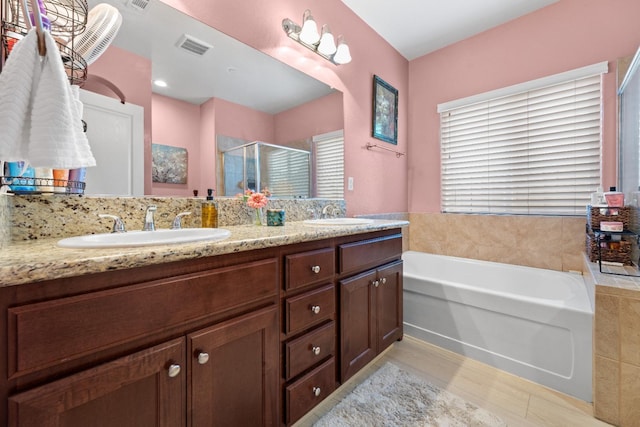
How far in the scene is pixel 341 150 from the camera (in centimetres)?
212

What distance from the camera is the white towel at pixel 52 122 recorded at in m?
0.64

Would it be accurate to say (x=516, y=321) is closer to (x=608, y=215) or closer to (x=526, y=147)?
(x=608, y=215)

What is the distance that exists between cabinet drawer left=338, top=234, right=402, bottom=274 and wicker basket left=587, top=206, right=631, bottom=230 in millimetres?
1225

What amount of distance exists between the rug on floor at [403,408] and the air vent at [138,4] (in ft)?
6.43

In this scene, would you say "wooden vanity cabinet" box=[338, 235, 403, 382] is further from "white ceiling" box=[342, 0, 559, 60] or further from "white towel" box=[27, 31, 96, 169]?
"white ceiling" box=[342, 0, 559, 60]

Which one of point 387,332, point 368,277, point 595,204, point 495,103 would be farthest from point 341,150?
point 595,204

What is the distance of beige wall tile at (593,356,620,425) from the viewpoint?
3.98ft

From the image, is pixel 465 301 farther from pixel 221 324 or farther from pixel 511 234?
pixel 221 324

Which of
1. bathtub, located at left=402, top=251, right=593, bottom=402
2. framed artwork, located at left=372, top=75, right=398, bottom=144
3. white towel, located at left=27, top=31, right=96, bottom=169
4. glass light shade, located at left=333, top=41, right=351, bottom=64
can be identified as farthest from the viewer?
framed artwork, located at left=372, top=75, right=398, bottom=144

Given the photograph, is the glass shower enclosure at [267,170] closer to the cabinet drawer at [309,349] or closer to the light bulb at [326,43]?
the light bulb at [326,43]

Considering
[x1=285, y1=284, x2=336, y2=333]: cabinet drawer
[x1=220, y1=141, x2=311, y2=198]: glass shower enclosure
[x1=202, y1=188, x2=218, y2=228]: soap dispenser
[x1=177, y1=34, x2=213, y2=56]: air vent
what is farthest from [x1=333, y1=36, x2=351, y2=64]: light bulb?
[x1=285, y1=284, x2=336, y2=333]: cabinet drawer

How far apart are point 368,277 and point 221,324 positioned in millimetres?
829

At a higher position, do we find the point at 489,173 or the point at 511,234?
the point at 489,173

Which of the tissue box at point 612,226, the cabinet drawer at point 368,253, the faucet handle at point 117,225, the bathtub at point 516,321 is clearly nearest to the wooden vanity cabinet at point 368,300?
the cabinet drawer at point 368,253
